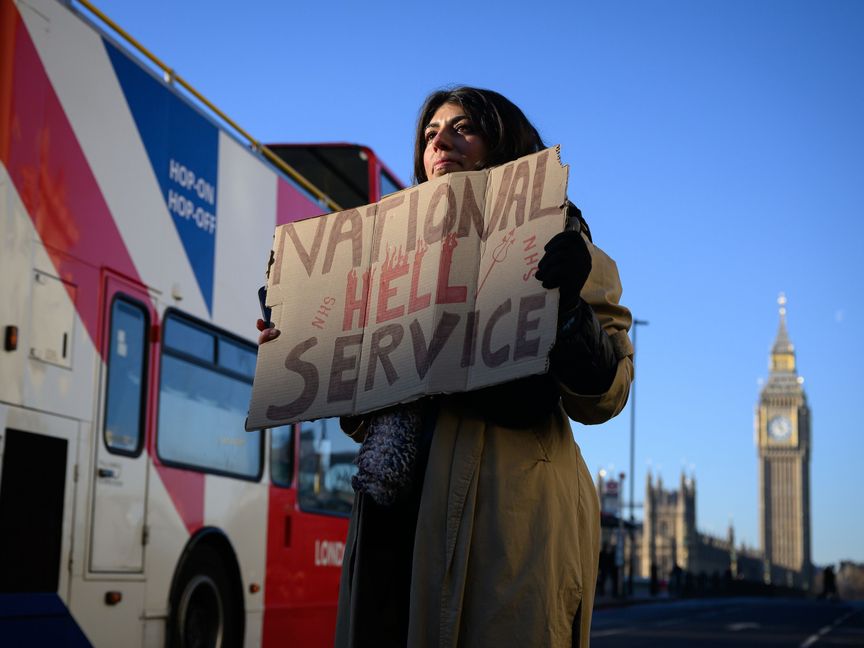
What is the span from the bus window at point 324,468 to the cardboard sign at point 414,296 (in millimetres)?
5708

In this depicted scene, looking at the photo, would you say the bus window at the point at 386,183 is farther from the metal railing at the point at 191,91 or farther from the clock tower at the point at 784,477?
the clock tower at the point at 784,477

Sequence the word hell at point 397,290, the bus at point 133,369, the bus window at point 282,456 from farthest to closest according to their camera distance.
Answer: the bus window at point 282,456
the bus at point 133,369
the word hell at point 397,290

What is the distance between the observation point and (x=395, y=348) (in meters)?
2.56

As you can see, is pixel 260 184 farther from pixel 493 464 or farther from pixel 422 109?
pixel 493 464

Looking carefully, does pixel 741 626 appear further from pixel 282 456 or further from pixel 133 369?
pixel 133 369

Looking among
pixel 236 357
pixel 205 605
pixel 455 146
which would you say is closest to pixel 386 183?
pixel 236 357

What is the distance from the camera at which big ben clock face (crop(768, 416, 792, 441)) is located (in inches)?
6821

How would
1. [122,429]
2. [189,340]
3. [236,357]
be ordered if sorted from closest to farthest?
[122,429], [189,340], [236,357]

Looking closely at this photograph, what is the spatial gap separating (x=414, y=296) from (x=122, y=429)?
12.7 ft

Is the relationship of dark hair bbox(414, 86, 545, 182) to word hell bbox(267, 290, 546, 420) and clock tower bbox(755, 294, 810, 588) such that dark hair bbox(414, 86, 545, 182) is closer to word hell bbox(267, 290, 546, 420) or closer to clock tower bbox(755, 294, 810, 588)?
word hell bbox(267, 290, 546, 420)

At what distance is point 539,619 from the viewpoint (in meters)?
2.25

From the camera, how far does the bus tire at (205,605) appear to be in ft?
21.9

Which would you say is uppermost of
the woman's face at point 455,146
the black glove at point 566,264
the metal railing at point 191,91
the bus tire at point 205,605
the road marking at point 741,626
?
the metal railing at point 191,91

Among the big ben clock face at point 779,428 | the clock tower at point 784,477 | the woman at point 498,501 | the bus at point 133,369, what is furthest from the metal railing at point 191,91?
the big ben clock face at point 779,428
